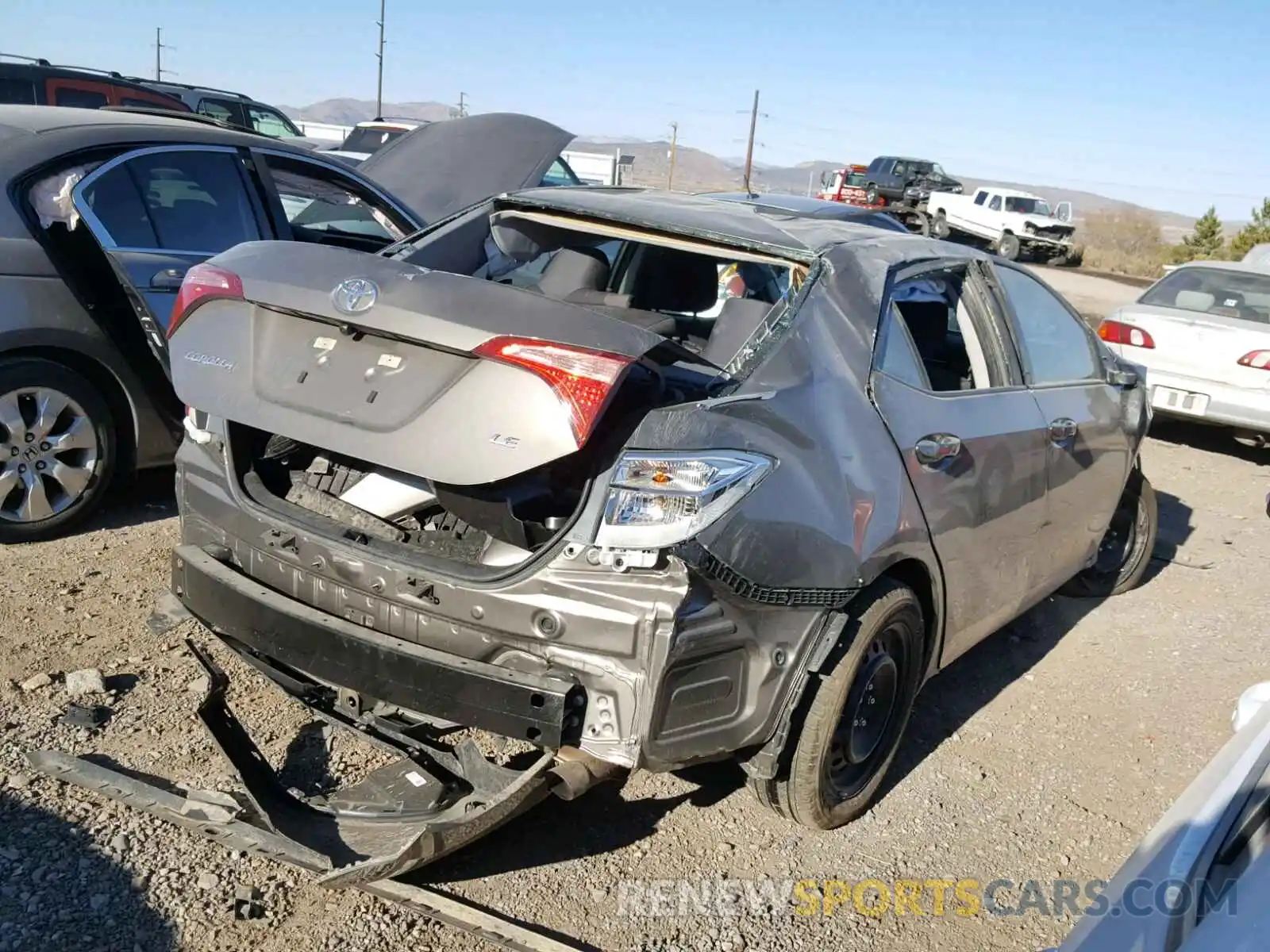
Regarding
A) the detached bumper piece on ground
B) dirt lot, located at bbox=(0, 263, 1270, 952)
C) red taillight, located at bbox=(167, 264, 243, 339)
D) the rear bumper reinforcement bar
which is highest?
red taillight, located at bbox=(167, 264, 243, 339)

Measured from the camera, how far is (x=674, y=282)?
13.6 feet

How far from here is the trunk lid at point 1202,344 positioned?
27.8 feet

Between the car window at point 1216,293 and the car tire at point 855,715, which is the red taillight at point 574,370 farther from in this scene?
the car window at point 1216,293

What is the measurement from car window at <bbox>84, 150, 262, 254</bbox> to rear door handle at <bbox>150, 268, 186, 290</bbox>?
0.59ft

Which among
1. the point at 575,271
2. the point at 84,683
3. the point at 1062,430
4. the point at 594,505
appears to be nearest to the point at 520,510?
the point at 594,505

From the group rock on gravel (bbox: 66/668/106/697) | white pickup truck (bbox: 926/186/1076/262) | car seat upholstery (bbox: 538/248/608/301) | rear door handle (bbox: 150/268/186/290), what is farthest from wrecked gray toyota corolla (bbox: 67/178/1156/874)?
white pickup truck (bbox: 926/186/1076/262)

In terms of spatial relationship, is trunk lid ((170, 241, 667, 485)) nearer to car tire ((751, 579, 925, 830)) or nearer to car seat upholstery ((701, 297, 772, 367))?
car seat upholstery ((701, 297, 772, 367))

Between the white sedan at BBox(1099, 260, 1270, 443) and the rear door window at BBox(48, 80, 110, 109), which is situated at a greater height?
the rear door window at BBox(48, 80, 110, 109)

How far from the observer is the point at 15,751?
3207 mm

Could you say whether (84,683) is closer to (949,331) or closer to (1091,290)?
(949,331)

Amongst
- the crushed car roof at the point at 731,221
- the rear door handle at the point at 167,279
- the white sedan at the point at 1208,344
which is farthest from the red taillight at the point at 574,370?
the white sedan at the point at 1208,344

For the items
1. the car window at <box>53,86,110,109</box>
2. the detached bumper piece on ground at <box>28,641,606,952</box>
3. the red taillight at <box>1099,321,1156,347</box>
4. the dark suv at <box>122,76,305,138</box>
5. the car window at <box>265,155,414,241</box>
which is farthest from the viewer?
the dark suv at <box>122,76,305,138</box>

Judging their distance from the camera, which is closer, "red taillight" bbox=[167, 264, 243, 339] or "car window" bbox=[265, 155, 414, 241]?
"red taillight" bbox=[167, 264, 243, 339]

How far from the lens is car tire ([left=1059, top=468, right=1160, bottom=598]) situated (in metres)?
5.70
